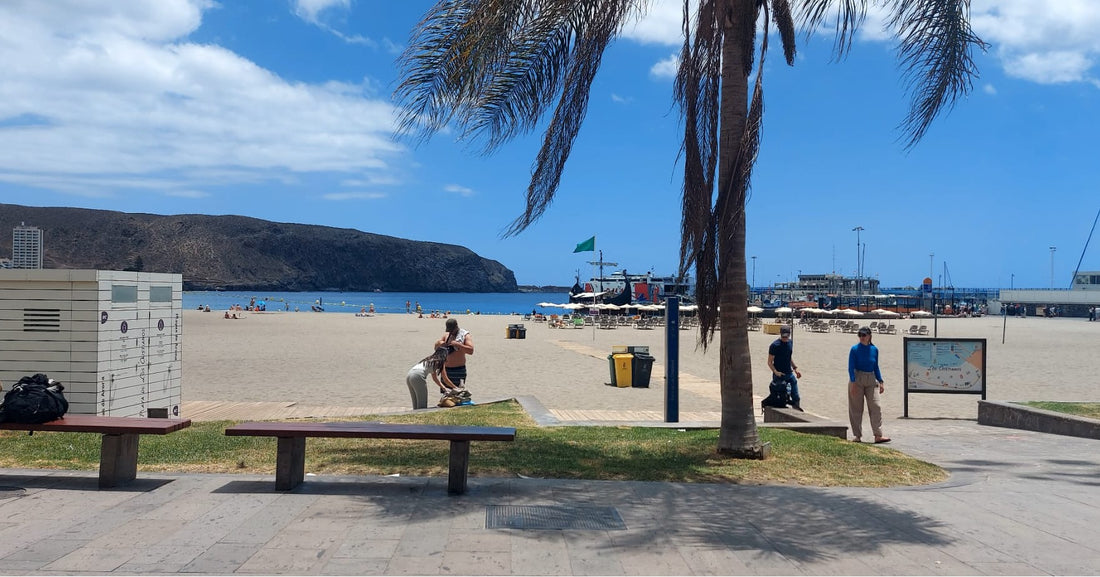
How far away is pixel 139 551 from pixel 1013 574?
4612 millimetres

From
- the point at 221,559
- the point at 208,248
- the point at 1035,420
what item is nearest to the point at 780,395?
the point at 1035,420

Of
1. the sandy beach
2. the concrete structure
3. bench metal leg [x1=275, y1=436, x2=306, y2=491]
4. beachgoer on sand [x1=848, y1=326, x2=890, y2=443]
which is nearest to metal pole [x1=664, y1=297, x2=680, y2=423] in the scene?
beachgoer on sand [x1=848, y1=326, x2=890, y2=443]

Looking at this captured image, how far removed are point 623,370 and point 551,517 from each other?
34.5ft

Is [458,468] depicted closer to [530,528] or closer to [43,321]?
[530,528]

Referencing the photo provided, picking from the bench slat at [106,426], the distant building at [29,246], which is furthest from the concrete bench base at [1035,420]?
the distant building at [29,246]

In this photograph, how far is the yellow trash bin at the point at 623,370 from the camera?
1534 cm

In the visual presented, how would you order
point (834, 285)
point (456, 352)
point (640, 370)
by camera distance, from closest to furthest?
point (456, 352) → point (640, 370) → point (834, 285)

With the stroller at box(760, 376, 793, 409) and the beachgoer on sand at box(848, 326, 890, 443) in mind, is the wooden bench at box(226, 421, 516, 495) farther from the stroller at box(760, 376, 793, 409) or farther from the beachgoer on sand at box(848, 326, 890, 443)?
the stroller at box(760, 376, 793, 409)

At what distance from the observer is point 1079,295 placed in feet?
284

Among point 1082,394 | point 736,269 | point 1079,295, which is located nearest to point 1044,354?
point 1082,394

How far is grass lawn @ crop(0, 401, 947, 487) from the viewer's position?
635 centimetres

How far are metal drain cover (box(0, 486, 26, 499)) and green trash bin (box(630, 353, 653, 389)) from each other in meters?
11.3

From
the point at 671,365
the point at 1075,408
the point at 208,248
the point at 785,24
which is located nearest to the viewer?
the point at 785,24

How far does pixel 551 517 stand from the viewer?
4.98 metres
